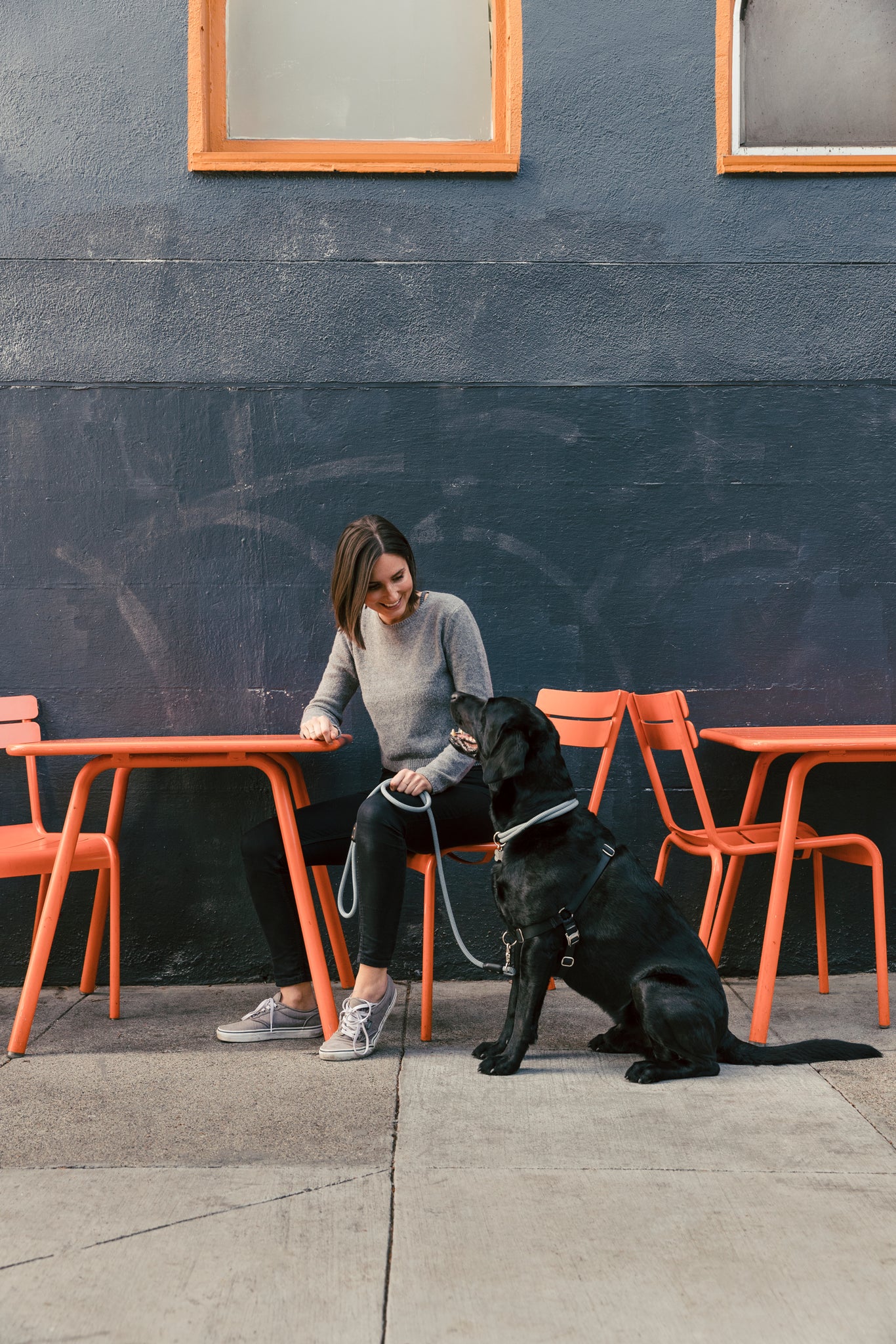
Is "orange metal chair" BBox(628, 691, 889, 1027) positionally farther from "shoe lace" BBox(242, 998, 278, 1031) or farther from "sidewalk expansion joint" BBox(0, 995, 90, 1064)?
"sidewalk expansion joint" BBox(0, 995, 90, 1064)

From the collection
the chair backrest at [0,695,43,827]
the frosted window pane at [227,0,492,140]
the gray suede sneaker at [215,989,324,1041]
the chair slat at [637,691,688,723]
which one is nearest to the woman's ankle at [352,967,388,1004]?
the gray suede sneaker at [215,989,324,1041]

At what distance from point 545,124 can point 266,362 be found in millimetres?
1376

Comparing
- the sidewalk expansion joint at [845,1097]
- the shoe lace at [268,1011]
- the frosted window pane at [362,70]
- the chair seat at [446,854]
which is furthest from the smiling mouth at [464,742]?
the frosted window pane at [362,70]

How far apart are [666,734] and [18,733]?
2207mm

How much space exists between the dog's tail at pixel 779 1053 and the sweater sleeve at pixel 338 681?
1502mm

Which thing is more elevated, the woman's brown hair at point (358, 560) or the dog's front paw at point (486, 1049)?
the woman's brown hair at point (358, 560)

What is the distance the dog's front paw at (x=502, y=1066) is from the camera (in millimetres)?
2781

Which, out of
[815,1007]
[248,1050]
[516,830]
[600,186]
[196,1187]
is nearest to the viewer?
[196,1187]

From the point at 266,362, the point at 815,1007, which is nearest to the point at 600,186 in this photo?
the point at 266,362

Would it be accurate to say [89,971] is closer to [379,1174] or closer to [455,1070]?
[455,1070]

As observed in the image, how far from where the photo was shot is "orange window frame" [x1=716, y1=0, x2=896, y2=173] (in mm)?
3922

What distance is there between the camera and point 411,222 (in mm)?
3898

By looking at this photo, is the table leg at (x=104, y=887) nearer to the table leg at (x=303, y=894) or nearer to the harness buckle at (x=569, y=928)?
the table leg at (x=303, y=894)

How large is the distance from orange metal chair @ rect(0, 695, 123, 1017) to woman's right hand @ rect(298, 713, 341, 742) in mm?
757
